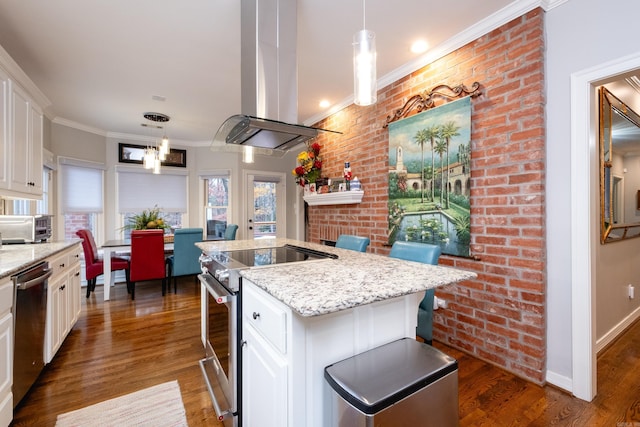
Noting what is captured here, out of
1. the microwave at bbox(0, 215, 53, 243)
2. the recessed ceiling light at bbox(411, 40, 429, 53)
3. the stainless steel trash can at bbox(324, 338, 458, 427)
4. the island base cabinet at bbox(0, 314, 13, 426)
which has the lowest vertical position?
the island base cabinet at bbox(0, 314, 13, 426)

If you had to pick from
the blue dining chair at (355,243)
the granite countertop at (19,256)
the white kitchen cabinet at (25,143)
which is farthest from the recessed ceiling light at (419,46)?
the white kitchen cabinet at (25,143)

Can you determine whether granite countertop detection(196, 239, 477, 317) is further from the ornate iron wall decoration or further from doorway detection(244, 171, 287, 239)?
doorway detection(244, 171, 287, 239)

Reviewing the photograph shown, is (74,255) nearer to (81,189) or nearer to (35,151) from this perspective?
(35,151)

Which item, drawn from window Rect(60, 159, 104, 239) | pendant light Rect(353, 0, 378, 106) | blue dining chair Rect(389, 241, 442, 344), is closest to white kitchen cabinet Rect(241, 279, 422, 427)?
blue dining chair Rect(389, 241, 442, 344)

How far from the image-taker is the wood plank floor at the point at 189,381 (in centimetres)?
161

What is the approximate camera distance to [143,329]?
2807 millimetres

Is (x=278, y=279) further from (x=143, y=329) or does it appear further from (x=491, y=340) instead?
(x=143, y=329)

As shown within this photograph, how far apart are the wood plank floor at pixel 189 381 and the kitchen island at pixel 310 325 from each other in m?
0.79

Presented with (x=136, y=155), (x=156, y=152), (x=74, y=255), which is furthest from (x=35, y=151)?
(x=136, y=155)

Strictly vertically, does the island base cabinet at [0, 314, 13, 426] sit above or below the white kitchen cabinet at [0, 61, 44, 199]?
below

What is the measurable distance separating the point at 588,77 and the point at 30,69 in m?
4.52

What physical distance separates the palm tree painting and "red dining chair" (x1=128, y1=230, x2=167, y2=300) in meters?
2.97

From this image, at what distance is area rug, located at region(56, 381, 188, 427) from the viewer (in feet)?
5.22

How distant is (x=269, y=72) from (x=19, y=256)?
210 centimetres
